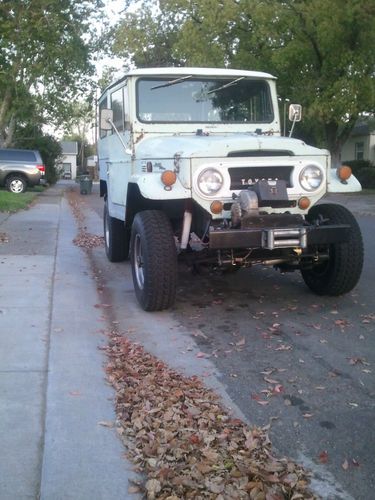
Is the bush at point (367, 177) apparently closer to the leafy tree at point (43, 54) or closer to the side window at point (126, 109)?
the leafy tree at point (43, 54)

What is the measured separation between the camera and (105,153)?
9.93 metres

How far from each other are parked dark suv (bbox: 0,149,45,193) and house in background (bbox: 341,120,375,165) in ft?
71.1

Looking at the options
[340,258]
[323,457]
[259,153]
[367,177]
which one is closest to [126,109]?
[259,153]

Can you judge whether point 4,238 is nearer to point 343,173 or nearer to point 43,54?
point 343,173

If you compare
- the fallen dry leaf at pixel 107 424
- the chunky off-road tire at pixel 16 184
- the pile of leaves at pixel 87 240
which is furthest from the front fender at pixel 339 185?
the chunky off-road tire at pixel 16 184

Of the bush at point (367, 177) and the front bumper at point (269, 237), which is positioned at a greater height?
the bush at point (367, 177)

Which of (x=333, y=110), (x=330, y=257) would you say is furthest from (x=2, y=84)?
(x=330, y=257)

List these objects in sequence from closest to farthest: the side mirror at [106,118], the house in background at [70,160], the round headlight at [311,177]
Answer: the round headlight at [311,177], the side mirror at [106,118], the house in background at [70,160]

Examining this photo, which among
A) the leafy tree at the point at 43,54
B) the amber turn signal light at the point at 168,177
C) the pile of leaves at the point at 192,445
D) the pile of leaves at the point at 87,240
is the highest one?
the leafy tree at the point at 43,54

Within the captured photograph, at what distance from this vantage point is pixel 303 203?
653 cm

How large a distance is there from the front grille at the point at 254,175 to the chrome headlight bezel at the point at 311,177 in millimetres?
130

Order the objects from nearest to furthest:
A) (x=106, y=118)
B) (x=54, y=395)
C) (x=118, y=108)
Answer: (x=54, y=395), (x=106, y=118), (x=118, y=108)

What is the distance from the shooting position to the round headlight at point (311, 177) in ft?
21.4

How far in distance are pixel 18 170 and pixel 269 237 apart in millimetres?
21627
